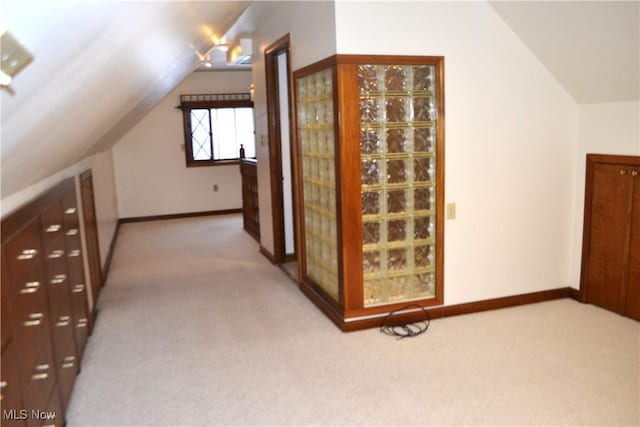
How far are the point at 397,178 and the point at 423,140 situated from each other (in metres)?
0.29

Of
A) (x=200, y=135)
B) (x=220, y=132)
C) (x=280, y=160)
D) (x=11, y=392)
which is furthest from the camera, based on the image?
Answer: (x=220, y=132)

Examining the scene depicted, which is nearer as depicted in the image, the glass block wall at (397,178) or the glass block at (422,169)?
the glass block wall at (397,178)

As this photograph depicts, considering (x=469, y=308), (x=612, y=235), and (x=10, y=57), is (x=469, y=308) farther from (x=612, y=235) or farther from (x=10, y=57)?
(x=10, y=57)

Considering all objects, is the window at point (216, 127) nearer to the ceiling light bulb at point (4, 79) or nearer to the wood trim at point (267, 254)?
the wood trim at point (267, 254)

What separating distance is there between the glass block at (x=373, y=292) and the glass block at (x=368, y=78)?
3.86 ft

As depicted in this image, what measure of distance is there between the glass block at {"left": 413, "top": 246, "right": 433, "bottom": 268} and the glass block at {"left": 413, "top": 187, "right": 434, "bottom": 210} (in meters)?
0.27

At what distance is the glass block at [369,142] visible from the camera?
311cm

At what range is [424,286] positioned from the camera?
3.42 meters

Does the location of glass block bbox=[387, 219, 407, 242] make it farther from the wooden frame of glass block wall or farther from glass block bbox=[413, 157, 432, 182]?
glass block bbox=[413, 157, 432, 182]

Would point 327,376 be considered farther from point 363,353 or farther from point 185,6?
point 185,6
